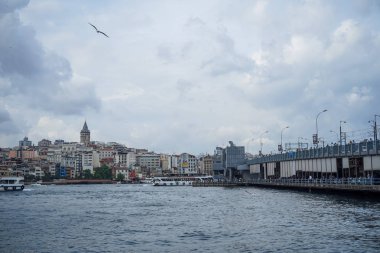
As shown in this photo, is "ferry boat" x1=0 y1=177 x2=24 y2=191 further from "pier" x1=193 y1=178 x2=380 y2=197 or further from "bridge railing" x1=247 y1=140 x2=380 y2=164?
"bridge railing" x1=247 y1=140 x2=380 y2=164

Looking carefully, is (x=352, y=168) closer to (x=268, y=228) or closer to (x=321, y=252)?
(x=268, y=228)

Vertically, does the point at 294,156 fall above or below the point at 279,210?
above

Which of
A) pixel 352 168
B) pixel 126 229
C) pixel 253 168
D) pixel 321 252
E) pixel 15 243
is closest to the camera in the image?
pixel 321 252

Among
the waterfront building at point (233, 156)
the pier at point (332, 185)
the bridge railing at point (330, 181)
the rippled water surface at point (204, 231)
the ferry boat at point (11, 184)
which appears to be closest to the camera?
the rippled water surface at point (204, 231)

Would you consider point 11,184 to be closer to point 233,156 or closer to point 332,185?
point 233,156

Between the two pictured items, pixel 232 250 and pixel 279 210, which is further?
pixel 279 210

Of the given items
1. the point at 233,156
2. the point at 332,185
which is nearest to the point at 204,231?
the point at 332,185

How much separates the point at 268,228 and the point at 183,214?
17419 mm

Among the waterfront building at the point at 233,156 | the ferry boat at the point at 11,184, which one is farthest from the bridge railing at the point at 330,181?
the ferry boat at the point at 11,184

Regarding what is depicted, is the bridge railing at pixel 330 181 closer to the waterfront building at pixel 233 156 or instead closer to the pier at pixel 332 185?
the pier at pixel 332 185

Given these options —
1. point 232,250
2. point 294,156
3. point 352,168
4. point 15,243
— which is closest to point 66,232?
point 15,243

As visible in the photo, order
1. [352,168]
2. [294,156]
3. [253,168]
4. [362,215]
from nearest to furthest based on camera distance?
[362,215]
[352,168]
[294,156]
[253,168]

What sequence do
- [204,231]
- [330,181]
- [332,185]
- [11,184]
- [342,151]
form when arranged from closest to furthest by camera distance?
1. [204,231]
2. [332,185]
3. [342,151]
4. [330,181]
5. [11,184]

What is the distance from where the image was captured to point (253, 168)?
162 metres
